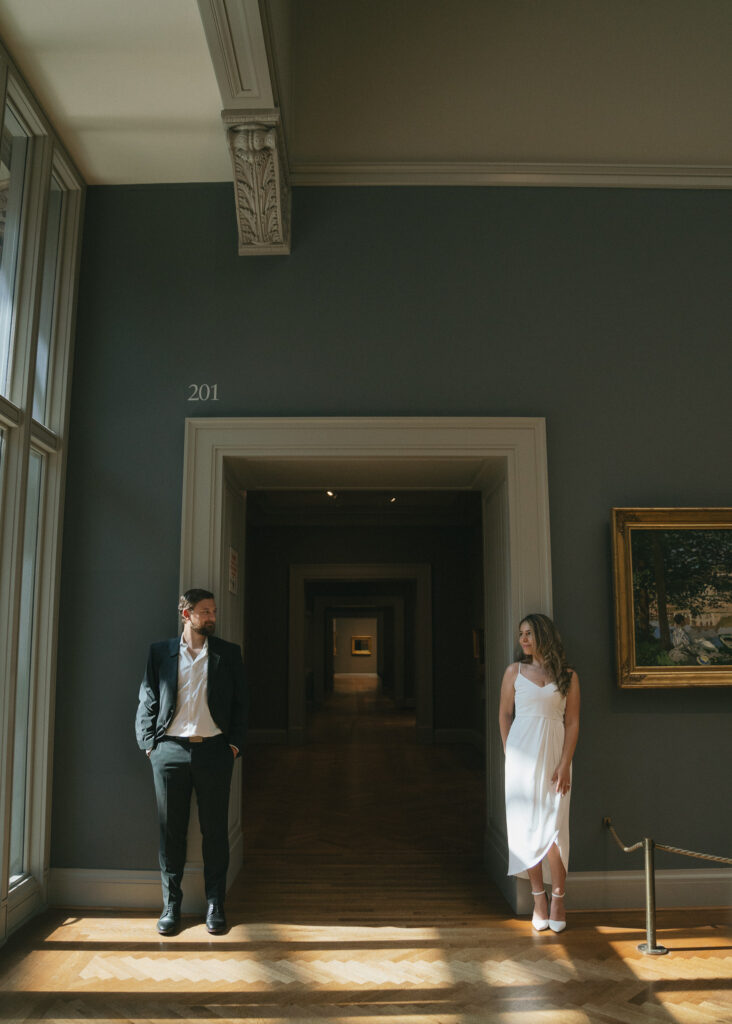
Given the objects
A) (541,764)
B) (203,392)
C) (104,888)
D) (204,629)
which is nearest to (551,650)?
(541,764)

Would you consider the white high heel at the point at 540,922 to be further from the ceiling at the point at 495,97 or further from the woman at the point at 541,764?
the ceiling at the point at 495,97

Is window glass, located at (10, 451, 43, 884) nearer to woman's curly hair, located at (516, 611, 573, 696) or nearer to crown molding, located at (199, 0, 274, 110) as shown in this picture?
crown molding, located at (199, 0, 274, 110)

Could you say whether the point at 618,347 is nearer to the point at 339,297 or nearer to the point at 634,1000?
the point at 339,297

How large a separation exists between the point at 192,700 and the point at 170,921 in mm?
1248

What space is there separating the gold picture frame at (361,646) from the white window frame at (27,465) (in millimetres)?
29423

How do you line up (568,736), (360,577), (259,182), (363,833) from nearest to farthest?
(568,736) → (259,182) → (363,833) → (360,577)

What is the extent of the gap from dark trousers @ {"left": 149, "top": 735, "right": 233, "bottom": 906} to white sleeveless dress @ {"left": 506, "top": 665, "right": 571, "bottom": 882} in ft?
5.67

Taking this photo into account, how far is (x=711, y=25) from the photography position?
565 centimetres

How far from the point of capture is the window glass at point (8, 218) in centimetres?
457

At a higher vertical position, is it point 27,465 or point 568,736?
point 27,465

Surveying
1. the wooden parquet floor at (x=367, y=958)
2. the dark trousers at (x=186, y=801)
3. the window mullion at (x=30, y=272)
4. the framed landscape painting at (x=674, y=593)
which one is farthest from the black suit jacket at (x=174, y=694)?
the framed landscape painting at (x=674, y=593)

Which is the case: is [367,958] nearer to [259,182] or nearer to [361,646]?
[259,182]

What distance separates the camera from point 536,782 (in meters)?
4.67

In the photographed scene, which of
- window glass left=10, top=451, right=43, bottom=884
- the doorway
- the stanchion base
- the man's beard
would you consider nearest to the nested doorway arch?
the doorway
